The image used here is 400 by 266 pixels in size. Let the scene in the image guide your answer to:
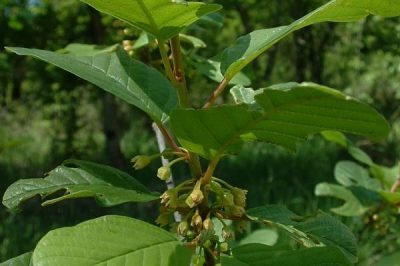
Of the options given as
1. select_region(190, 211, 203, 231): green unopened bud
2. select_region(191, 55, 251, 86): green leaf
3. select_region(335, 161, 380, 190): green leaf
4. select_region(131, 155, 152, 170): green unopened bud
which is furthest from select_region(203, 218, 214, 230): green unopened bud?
select_region(335, 161, 380, 190): green leaf

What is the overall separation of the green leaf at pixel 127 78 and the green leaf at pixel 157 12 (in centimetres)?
8

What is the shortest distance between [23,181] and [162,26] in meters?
0.27

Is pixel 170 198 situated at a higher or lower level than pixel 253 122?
lower

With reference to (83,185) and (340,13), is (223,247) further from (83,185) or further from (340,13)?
(340,13)

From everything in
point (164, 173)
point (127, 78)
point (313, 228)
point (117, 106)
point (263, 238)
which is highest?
point (127, 78)

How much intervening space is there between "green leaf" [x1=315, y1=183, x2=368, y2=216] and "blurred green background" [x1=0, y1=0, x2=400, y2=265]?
1.71 meters

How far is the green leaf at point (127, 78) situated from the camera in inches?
31.6

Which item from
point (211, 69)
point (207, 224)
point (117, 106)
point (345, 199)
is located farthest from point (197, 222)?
point (117, 106)

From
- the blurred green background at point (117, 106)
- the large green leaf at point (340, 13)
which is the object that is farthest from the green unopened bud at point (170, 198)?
the blurred green background at point (117, 106)

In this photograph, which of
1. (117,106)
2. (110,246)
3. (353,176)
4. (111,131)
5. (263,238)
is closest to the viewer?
(110,246)

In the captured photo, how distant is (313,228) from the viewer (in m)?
0.88

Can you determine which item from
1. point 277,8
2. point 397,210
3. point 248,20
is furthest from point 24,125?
point 397,210

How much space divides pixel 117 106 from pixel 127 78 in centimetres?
611

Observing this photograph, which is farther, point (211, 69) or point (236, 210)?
point (211, 69)
